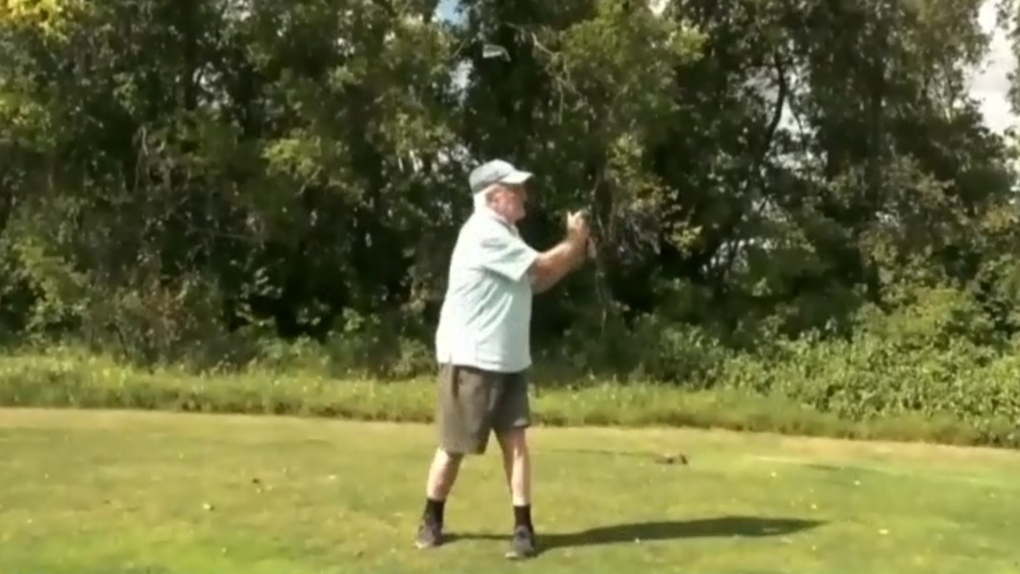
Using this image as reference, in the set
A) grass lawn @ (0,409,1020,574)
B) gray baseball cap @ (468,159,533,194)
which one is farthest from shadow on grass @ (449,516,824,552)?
gray baseball cap @ (468,159,533,194)

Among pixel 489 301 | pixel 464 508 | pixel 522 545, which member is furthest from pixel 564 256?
pixel 464 508

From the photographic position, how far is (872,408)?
16.0 metres

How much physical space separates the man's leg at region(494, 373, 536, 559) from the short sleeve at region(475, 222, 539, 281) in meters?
0.45

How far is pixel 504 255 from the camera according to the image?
7.07 meters

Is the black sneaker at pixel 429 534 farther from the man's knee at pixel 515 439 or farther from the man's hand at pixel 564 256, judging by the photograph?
the man's hand at pixel 564 256

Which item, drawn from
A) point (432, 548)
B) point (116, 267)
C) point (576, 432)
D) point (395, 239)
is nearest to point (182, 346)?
point (116, 267)

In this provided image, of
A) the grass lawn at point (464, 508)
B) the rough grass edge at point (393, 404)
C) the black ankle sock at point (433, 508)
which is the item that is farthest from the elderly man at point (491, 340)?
the rough grass edge at point (393, 404)

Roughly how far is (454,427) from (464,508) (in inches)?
51.5

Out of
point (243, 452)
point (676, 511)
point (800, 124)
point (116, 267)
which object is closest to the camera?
point (676, 511)

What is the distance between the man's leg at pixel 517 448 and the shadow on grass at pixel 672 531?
0.21 metres

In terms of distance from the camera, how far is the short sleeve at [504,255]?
7.06 m

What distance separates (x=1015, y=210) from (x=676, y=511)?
14586 mm

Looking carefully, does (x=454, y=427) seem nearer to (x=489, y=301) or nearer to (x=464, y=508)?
(x=489, y=301)

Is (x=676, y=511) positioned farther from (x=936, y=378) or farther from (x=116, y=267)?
(x=116, y=267)
